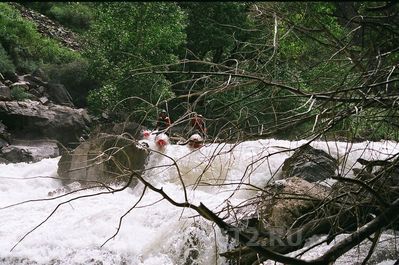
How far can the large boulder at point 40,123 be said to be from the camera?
13.5 meters

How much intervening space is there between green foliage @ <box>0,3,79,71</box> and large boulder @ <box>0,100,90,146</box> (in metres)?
3.97

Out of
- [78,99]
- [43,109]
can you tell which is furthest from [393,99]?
[78,99]

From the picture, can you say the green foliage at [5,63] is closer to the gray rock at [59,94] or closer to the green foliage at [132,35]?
the gray rock at [59,94]

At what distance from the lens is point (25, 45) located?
18750 millimetres

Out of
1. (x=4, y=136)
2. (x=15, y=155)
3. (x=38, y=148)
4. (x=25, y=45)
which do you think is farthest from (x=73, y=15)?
(x=15, y=155)

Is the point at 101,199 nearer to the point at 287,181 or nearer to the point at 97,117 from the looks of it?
the point at 287,181

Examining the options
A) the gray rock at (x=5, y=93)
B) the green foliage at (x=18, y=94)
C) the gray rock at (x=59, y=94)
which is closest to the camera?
the gray rock at (x=5, y=93)

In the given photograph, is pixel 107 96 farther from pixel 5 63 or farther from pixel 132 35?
pixel 5 63

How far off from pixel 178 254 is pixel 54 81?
483 inches

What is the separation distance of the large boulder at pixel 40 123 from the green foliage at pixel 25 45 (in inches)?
156

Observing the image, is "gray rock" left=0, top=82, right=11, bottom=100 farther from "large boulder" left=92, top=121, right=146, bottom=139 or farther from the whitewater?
the whitewater

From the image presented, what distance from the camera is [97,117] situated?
1538 centimetres

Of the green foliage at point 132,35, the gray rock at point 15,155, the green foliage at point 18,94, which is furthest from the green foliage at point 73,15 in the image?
the gray rock at point 15,155

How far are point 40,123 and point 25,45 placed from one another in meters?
6.09
